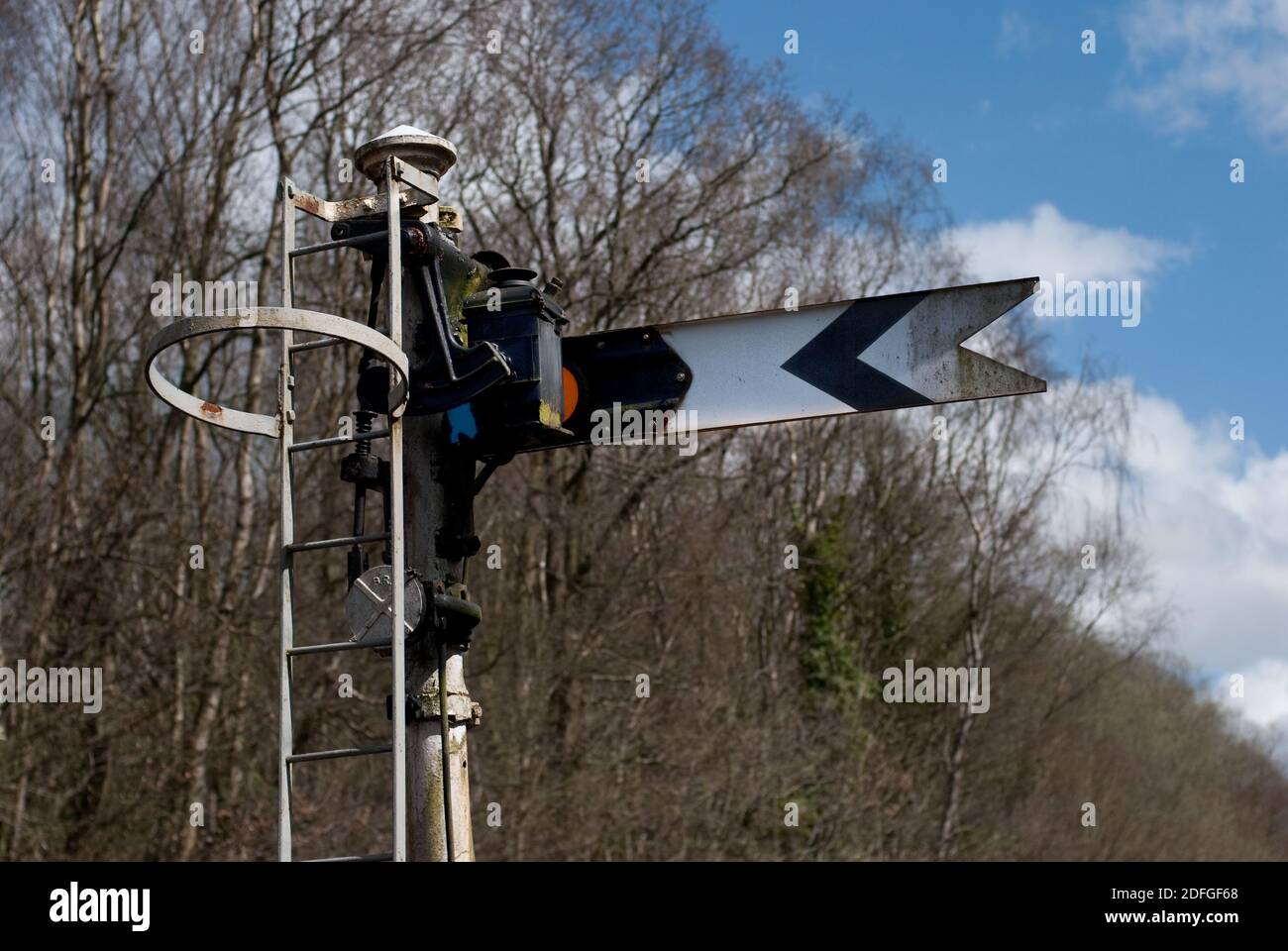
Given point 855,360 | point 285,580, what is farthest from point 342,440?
point 855,360

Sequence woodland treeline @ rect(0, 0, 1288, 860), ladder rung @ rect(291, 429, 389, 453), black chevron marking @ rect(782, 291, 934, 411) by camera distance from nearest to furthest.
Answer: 1. ladder rung @ rect(291, 429, 389, 453)
2. black chevron marking @ rect(782, 291, 934, 411)
3. woodland treeline @ rect(0, 0, 1288, 860)

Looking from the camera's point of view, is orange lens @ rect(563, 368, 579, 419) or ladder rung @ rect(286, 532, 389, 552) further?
orange lens @ rect(563, 368, 579, 419)

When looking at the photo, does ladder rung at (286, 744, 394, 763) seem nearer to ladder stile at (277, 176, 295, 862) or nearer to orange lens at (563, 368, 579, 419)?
ladder stile at (277, 176, 295, 862)

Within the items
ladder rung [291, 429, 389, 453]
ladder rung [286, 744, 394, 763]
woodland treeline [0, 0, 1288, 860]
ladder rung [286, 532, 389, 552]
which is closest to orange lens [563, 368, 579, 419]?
ladder rung [291, 429, 389, 453]

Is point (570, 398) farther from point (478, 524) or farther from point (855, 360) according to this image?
point (478, 524)

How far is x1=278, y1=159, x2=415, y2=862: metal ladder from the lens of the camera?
3.51 meters

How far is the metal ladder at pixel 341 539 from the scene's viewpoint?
11.5ft

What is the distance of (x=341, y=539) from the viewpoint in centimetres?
369

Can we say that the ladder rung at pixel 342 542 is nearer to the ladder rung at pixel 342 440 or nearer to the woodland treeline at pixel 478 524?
the ladder rung at pixel 342 440

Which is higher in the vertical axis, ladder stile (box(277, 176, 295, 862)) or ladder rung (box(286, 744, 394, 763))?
ladder stile (box(277, 176, 295, 862))

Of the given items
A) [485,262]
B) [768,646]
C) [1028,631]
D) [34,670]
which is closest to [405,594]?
[485,262]

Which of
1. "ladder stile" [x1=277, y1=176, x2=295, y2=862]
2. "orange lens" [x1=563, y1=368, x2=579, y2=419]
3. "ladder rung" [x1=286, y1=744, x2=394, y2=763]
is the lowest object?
"ladder rung" [x1=286, y1=744, x2=394, y2=763]

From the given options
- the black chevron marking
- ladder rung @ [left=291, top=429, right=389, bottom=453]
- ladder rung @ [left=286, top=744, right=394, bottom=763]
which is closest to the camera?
ladder rung @ [left=286, top=744, right=394, bottom=763]

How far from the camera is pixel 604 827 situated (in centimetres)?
1942
